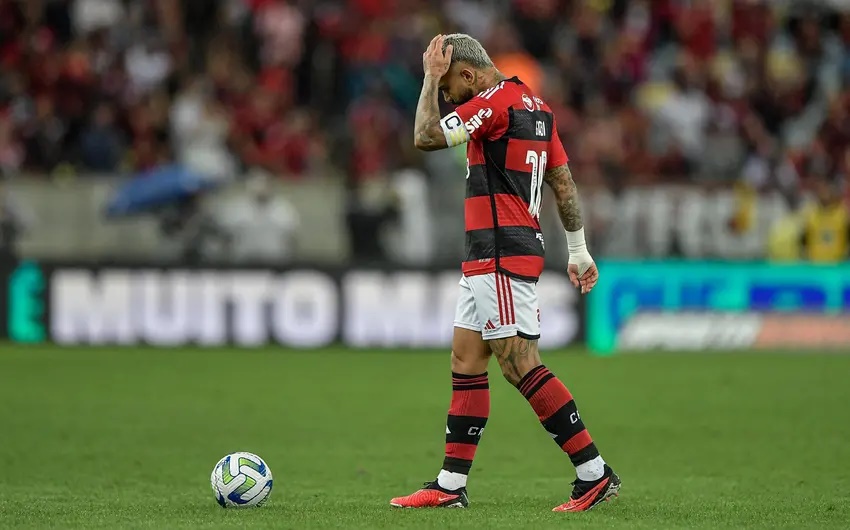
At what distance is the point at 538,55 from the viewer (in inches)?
924

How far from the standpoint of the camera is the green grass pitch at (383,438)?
7.30 m

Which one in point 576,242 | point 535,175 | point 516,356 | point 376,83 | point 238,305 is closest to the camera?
point 516,356

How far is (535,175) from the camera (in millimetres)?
7465

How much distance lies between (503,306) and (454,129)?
0.95 m

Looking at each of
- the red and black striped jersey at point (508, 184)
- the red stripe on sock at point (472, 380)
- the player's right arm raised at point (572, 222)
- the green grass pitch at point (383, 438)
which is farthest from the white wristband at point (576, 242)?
the green grass pitch at point (383, 438)

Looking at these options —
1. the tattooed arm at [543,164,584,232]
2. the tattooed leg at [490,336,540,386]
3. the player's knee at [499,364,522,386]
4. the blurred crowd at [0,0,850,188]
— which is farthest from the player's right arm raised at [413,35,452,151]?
the blurred crowd at [0,0,850,188]

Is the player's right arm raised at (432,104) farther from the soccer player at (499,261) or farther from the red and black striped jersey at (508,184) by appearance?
the red and black striped jersey at (508,184)

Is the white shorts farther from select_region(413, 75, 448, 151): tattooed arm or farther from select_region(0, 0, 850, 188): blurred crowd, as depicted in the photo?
select_region(0, 0, 850, 188): blurred crowd

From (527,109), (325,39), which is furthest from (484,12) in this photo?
(527,109)

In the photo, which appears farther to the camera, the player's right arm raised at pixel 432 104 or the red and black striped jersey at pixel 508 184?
the red and black striped jersey at pixel 508 184

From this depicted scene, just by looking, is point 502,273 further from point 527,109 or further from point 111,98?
point 111,98

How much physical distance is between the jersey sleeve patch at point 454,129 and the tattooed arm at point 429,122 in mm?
21

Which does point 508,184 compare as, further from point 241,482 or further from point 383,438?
point 383,438

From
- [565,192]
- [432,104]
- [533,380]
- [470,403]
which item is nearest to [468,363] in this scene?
[470,403]
